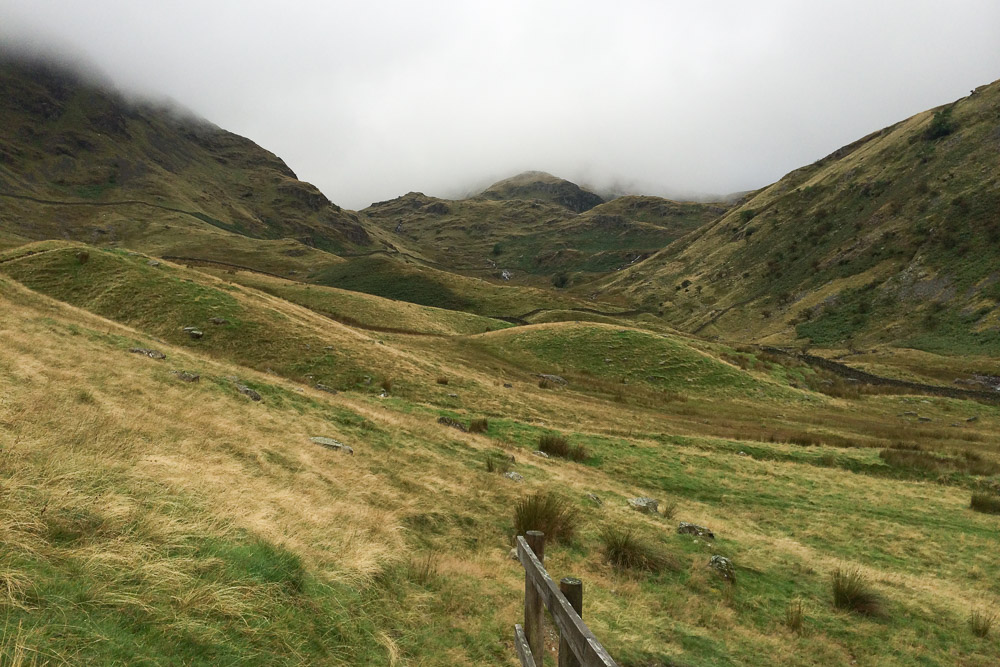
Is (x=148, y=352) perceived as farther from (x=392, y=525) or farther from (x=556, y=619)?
(x=556, y=619)

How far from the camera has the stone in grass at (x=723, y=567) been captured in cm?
1122

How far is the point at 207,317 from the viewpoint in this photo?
30250 millimetres

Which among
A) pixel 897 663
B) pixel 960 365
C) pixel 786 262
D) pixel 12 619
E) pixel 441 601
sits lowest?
pixel 897 663

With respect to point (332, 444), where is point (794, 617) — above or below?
below

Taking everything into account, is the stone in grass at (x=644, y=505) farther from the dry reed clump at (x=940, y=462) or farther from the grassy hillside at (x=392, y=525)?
the dry reed clump at (x=940, y=462)

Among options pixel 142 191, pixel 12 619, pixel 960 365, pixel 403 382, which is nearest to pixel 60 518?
pixel 12 619

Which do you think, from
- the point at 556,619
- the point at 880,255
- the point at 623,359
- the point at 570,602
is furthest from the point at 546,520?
the point at 880,255

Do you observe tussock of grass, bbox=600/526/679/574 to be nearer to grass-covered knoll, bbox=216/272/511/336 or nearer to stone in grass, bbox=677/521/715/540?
stone in grass, bbox=677/521/715/540

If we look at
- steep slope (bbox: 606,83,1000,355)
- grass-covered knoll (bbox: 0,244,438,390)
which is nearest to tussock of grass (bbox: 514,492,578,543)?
grass-covered knoll (bbox: 0,244,438,390)

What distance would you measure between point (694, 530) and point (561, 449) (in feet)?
26.7

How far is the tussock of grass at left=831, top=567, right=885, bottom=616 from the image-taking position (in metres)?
10.5

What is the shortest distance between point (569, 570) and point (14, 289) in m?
27.9

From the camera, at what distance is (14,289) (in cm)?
2181

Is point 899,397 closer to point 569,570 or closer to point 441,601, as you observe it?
point 569,570
